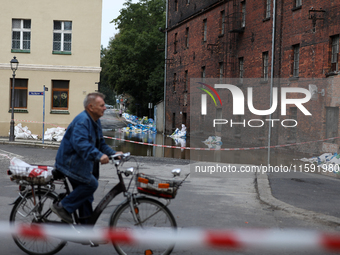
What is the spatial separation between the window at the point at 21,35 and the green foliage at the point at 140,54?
2446 centimetres

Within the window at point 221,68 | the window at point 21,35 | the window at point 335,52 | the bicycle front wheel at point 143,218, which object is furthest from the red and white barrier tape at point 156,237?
the window at point 221,68

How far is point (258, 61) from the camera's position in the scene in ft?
86.4

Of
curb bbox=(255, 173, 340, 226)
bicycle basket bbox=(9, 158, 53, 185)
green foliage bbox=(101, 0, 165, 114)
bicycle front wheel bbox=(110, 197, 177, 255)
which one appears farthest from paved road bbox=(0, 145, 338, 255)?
green foliage bbox=(101, 0, 165, 114)

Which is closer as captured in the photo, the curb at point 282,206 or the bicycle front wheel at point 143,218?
the bicycle front wheel at point 143,218

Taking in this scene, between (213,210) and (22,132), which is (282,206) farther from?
(22,132)

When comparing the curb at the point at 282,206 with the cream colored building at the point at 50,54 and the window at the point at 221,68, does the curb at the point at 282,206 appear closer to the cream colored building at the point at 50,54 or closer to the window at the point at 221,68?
the cream colored building at the point at 50,54

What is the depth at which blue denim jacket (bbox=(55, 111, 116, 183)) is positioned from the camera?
4469 mm

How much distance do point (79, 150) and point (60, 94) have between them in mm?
22446

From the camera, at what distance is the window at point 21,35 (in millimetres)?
26156

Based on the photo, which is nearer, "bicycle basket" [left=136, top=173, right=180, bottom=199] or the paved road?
"bicycle basket" [left=136, top=173, right=180, bottom=199]

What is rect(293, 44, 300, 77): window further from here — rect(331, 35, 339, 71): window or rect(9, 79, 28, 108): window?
rect(9, 79, 28, 108): window

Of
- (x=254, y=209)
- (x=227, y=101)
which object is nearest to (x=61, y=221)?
(x=254, y=209)

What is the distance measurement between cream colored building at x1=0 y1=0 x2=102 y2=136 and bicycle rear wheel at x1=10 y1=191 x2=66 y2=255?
842 inches

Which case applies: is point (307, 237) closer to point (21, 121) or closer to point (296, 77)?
point (296, 77)
